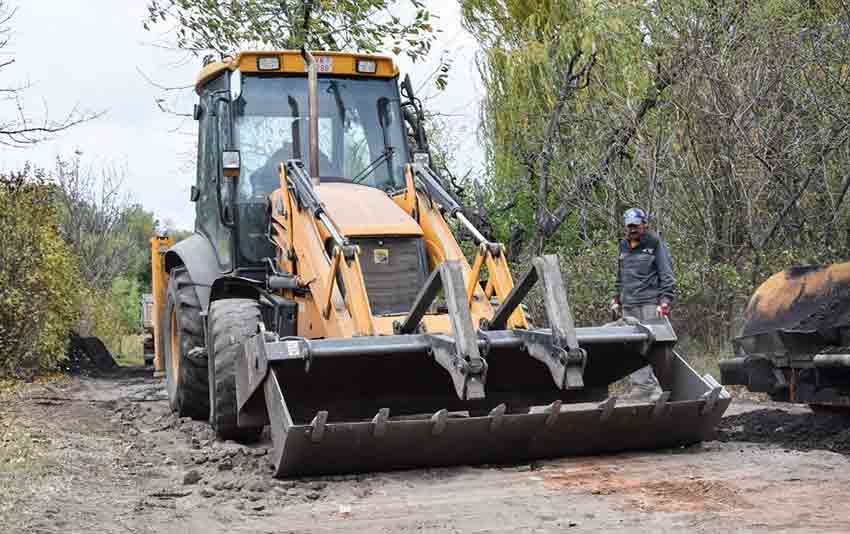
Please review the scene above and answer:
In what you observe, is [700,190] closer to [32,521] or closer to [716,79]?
[716,79]

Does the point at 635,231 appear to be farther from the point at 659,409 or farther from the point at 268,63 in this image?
the point at 268,63

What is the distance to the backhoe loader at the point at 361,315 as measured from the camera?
6902mm

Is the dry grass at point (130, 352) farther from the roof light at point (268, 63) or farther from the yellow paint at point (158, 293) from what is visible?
Result: the roof light at point (268, 63)

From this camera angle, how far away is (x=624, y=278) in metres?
9.79

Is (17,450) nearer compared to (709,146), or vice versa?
(17,450)

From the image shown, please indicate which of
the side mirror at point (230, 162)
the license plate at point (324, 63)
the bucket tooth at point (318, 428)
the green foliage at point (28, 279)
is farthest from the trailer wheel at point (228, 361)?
the green foliage at point (28, 279)

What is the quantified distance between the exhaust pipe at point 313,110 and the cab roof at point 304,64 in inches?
11.1

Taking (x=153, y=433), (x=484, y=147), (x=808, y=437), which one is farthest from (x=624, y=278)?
(x=484, y=147)

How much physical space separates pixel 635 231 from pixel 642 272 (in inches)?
14.1

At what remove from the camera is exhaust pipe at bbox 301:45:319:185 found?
8.96m

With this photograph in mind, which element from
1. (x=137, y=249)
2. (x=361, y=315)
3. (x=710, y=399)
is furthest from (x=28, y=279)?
(x=137, y=249)

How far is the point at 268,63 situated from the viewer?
373 inches

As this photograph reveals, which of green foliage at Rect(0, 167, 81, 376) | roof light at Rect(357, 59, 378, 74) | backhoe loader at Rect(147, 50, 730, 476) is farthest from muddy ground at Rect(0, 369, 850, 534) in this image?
green foliage at Rect(0, 167, 81, 376)

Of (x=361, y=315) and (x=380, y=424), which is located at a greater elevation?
(x=361, y=315)
